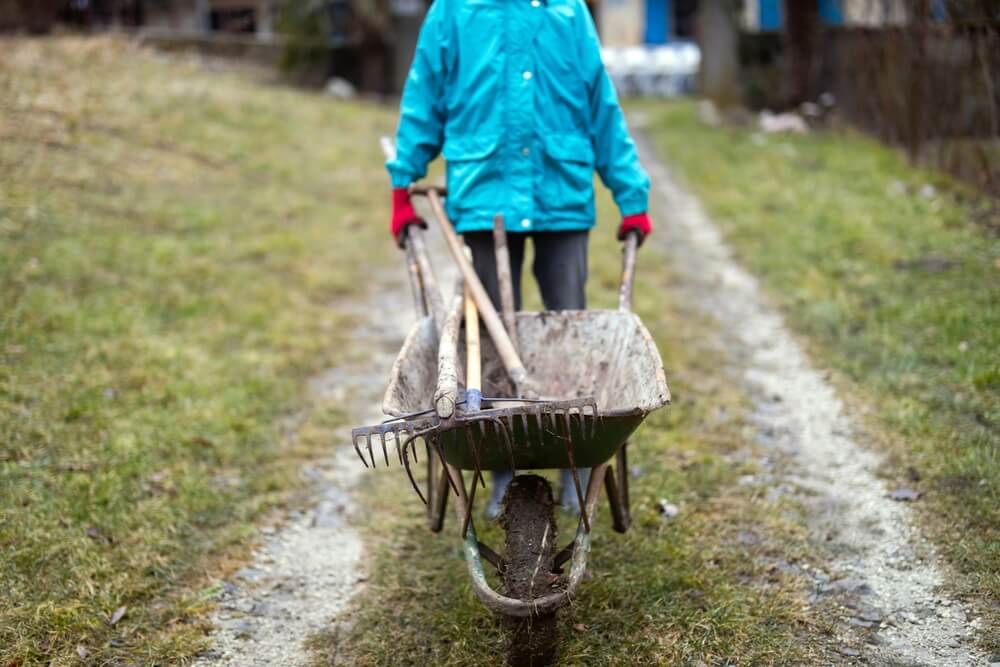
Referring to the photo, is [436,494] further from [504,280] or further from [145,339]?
[145,339]

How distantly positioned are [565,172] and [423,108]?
0.60m

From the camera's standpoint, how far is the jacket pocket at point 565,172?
3.30 meters

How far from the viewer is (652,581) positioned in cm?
321

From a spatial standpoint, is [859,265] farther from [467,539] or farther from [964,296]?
[467,539]

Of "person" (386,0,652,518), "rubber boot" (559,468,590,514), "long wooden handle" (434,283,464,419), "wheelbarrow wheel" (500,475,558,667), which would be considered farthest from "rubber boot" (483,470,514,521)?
"wheelbarrow wheel" (500,475,558,667)

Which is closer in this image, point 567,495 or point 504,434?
point 504,434

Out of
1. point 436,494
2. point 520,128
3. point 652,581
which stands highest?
point 520,128

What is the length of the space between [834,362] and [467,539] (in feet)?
10.1

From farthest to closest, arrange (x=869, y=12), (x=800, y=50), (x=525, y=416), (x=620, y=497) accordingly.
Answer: (x=800, y=50), (x=869, y=12), (x=620, y=497), (x=525, y=416)

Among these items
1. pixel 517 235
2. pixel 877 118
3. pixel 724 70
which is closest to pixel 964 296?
pixel 517 235

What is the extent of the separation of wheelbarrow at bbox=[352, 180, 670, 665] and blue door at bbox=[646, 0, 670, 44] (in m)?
21.4

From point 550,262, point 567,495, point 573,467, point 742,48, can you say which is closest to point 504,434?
point 573,467

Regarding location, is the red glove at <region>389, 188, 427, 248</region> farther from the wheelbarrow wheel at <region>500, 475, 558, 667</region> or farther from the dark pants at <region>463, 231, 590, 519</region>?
the wheelbarrow wheel at <region>500, 475, 558, 667</region>

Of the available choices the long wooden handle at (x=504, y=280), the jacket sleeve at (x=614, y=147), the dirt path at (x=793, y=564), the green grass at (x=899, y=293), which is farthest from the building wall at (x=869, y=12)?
the long wooden handle at (x=504, y=280)
